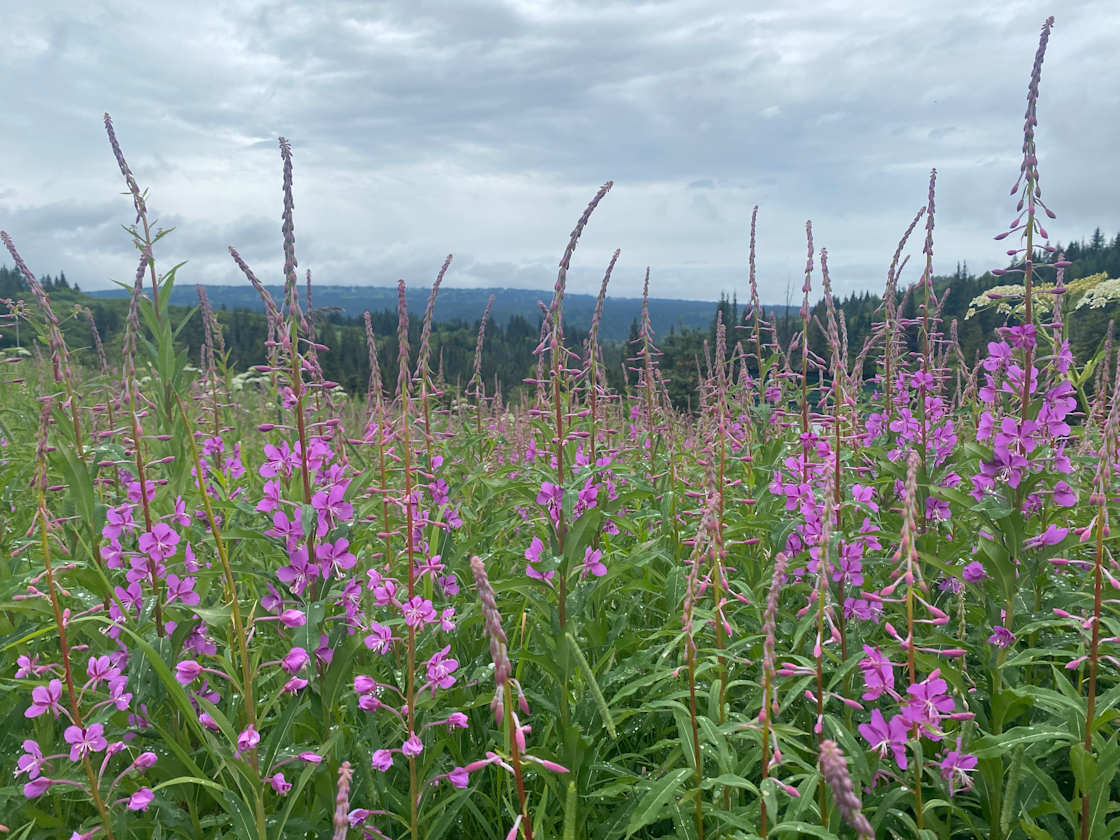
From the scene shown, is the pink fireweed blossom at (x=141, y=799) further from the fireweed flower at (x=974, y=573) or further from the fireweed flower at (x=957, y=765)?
the fireweed flower at (x=974, y=573)

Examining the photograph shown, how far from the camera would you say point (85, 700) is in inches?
106

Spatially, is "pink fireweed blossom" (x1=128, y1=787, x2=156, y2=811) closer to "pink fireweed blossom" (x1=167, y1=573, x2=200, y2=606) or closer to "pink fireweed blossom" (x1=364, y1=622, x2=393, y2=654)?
"pink fireweed blossom" (x1=167, y1=573, x2=200, y2=606)

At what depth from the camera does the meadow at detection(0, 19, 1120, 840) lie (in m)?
2.15

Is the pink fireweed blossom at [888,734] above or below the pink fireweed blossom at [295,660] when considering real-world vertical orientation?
below

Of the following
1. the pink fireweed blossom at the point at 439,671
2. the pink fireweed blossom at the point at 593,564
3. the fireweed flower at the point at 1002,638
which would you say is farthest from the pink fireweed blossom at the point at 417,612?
the fireweed flower at the point at 1002,638

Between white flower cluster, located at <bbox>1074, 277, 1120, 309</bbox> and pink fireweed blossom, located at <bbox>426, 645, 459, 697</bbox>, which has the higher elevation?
white flower cluster, located at <bbox>1074, 277, 1120, 309</bbox>

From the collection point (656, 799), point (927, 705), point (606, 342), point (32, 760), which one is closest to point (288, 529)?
point (32, 760)

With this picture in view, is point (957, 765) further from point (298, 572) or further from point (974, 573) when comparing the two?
point (298, 572)

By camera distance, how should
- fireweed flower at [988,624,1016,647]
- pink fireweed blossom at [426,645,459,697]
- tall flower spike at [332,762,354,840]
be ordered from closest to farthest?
tall flower spike at [332,762,354,840] → pink fireweed blossom at [426,645,459,697] → fireweed flower at [988,624,1016,647]

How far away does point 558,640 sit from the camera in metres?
2.81

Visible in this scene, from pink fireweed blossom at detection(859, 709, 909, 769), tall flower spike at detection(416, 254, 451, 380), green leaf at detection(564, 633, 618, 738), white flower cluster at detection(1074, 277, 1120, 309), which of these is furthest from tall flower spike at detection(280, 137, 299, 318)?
white flower cluster at detection(1074, 277, 1120, 309)

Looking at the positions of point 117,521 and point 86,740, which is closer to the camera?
point 86,740

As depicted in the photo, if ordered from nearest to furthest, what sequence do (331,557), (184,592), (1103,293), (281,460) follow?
1. (331,557)
2. (184,592)
3. (281,460)
4. (1103,293)

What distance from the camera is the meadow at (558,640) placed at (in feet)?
7.06
